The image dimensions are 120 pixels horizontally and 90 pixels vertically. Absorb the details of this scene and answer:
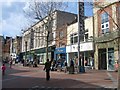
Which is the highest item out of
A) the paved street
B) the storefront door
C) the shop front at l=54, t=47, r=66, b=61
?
the shop front at l=54, t=47, r=66, b=61

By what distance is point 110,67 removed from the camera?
3516 centimetres

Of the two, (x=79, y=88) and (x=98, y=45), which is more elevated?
(x=98, y=45)

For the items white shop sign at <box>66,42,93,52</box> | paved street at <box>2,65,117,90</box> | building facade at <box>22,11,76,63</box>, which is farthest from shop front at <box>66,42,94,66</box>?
paved street at <box>2,65,117,90</box>

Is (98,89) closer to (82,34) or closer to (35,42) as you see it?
(82,34)

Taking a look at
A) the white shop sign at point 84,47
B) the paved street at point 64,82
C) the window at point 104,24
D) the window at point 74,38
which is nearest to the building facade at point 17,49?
the window at point 74,38

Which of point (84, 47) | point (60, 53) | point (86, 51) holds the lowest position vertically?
point (86, 51)

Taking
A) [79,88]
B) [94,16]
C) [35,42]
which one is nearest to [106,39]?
[94,16]

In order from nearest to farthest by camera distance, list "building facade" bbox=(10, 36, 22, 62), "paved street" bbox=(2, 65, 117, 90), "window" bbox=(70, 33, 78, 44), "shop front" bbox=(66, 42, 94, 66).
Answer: "paved street" bbox=(2, 65, 117, 90), "shop front" bbox=(66, 42, 94, 66), "window" bbox=(70, 33, 78, 44), "building facade" bbox=(10, 36, 22, 62)

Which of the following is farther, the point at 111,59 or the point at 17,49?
the point at 17,49

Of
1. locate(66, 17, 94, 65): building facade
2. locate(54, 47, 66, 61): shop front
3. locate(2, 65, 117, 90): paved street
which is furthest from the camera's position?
Result: locate(54, 47, 66, 61): shop front

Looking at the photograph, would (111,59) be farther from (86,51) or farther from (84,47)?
(86,51)

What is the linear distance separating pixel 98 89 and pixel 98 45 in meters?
22.2

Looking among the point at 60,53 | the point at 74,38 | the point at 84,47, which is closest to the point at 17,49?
the point at 60,53

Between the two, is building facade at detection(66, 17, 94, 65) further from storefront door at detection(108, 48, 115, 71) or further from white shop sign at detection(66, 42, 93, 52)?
storefront door at detection(108, 48, 115, 71)
